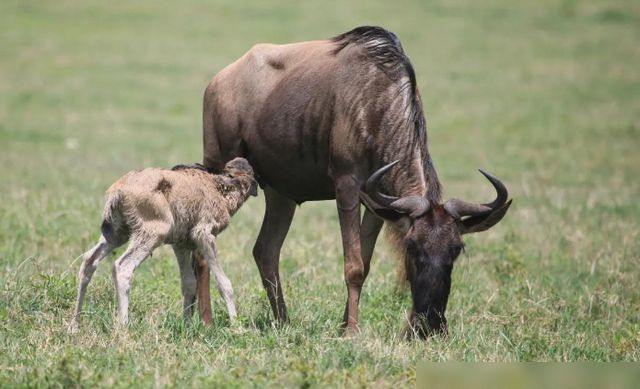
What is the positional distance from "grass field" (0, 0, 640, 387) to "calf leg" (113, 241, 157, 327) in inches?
9.2

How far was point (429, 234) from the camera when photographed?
7.42 metres

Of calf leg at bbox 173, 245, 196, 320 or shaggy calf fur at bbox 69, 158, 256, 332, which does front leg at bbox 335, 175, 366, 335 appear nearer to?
shaggy calf fur at bbox 69, 158, 256, 332

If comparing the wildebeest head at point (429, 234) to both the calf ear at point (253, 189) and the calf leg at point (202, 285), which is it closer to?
the calf ear at point (253, 189)

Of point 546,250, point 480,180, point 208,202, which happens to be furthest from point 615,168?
point 208,202

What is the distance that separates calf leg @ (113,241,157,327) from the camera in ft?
24.1

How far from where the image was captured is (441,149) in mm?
23266

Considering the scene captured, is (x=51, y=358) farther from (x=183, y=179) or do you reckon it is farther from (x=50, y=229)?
(x=50, y=229)

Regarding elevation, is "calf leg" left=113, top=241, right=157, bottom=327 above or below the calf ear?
below

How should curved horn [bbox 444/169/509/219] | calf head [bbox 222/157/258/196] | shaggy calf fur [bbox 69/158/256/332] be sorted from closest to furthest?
shaggy calf fur [bbox 69/158/256/332] → curved horn [bbox 444/169/509/219] → calf head [bbox 222/157/258/196]

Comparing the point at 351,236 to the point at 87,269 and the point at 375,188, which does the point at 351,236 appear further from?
the point at 87,269

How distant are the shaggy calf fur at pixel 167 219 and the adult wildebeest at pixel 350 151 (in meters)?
0.66

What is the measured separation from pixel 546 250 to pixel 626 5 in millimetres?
28485

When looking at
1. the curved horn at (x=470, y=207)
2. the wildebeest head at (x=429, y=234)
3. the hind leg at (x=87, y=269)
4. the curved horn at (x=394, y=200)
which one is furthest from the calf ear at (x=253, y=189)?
the curved horn at (x=470, y=207)

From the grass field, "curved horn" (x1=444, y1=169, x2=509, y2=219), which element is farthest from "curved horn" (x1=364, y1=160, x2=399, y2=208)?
the grass field
